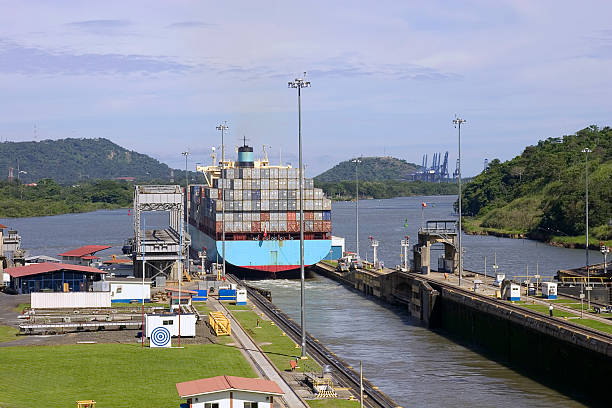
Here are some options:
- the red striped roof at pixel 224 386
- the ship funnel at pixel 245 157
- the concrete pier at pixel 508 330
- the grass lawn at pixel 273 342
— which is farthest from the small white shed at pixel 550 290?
the ship funnel at pixel 245 157

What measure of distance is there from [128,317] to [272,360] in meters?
18.0

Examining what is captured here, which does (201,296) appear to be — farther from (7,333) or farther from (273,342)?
(7,333)

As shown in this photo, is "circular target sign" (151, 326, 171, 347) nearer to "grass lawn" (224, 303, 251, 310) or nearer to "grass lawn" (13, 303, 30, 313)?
"grass lawn" (13, 303, 30, 313)

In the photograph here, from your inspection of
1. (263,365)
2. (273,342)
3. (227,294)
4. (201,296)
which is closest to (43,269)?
(201,296)

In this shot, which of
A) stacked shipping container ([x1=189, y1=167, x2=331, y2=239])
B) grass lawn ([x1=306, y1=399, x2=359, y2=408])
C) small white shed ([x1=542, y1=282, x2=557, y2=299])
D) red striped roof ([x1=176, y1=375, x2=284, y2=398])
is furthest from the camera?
stacked shipping container ([x1=189, y1=167, x2=331, y2=239])

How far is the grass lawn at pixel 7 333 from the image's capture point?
5819 cm

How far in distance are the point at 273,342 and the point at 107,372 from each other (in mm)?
14215

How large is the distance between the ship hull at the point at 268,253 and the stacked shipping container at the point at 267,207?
5.54 ft

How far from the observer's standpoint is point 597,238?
166125 mm

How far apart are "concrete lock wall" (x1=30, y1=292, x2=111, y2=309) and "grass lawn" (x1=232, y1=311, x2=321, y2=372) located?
36.8 ft

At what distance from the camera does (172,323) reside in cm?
5872

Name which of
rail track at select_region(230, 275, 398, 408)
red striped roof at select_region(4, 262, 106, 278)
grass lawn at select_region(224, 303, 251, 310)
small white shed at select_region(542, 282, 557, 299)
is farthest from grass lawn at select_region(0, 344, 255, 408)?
small white shed at select_region(542, 282, 557, 299)

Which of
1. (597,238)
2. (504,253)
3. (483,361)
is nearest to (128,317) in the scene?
(483,361)

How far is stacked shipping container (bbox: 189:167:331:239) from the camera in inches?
4663
